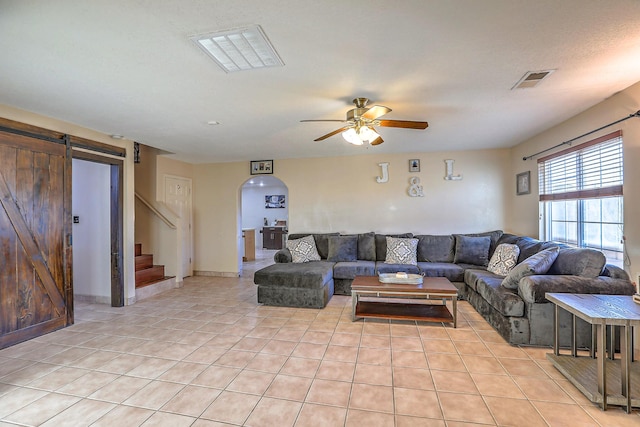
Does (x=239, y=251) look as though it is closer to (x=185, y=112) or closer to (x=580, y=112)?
(x=185, y=112)

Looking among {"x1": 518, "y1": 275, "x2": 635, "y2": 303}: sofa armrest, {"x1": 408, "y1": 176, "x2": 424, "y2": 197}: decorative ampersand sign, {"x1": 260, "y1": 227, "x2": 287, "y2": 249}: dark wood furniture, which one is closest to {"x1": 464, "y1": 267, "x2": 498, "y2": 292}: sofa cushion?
{"x1": 518, "y1": 275, "x2": 635, "y2": 303}: sofa armrest

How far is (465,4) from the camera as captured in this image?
5.11 feet

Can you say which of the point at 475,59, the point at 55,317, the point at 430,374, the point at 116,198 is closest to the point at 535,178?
the point at 475,59

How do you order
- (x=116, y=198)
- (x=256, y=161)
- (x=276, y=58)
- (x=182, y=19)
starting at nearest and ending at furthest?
1. (x=182, y=19)
2. (x=276, y=58)
3. (x=116, y=198)
4. (x=256, y=161)

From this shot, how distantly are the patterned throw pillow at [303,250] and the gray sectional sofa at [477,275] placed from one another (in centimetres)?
11

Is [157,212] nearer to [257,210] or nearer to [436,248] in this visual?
[436,248]

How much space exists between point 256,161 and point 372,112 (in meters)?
3.81

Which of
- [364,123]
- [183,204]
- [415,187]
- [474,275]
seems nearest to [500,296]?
[474,275]

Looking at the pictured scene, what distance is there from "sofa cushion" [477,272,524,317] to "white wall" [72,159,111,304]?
5136 millimetres

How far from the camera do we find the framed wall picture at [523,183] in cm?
454

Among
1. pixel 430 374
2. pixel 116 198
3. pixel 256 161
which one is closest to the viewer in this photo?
pixel 430 374

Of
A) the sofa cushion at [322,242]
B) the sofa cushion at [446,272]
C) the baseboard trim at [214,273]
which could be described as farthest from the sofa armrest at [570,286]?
the baseboard trim at [214,273]

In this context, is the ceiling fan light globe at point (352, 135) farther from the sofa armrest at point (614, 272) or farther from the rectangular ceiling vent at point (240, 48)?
the sofa armrest at point (614, 272)

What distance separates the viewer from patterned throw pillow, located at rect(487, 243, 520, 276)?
3.79m
